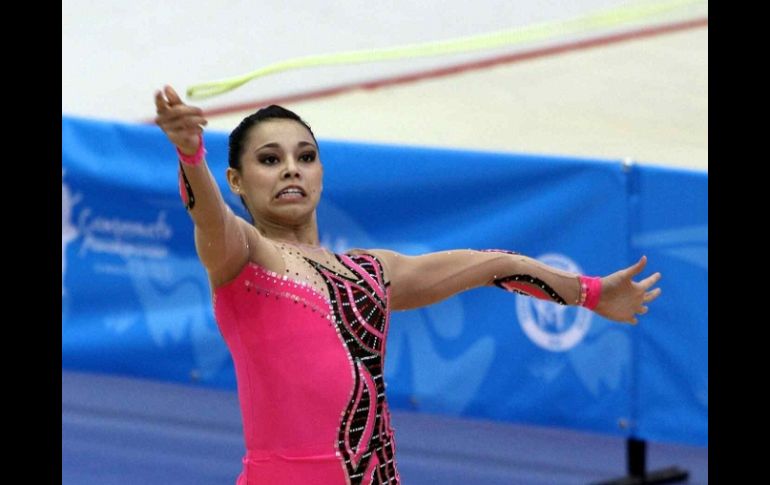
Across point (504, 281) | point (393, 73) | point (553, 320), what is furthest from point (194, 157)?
point (393, 73)

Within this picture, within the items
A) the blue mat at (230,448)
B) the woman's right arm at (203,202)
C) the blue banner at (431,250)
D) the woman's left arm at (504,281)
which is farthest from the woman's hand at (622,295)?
the blue mat at (230,448)

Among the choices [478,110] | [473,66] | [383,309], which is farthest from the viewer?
[473,66]

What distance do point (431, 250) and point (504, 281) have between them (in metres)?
1.95

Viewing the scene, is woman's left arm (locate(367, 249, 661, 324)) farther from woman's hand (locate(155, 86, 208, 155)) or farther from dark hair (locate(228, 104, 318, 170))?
woman's hand (locate(155, 86, 208, 155))

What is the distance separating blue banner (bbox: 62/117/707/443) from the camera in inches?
209

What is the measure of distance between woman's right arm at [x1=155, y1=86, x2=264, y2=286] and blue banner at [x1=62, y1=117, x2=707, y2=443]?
245cm

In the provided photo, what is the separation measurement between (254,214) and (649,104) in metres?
7.14

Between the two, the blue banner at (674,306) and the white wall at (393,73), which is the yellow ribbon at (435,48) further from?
the white wall at (393,73)

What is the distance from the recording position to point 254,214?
3303 millimetres

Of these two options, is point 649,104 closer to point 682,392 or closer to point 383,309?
point 682,392

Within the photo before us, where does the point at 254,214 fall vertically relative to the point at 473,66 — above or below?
below

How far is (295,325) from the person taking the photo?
10.3 feet

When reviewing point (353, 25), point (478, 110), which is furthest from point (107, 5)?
point (478, 110)

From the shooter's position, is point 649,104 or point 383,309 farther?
point 649,104
